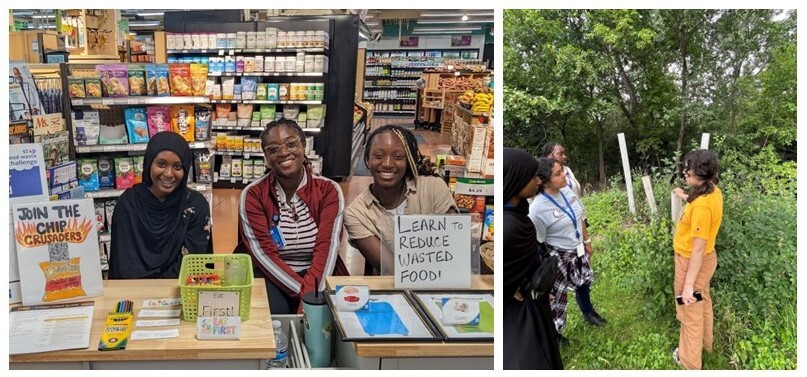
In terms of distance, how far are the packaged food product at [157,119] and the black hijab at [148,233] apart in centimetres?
50

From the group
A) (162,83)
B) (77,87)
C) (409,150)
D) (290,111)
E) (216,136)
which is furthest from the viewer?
(290,111)

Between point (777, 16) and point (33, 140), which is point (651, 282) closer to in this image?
point (777, 16)

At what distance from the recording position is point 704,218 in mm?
2197

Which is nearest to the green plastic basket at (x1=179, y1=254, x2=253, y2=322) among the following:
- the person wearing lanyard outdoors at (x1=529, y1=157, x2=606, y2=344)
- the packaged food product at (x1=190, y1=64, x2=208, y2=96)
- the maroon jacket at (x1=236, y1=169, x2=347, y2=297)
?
the maroon jacket at (x1=236, y1=169, x2=347, y2=297)

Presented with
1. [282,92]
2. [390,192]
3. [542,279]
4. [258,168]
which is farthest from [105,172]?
[542,279]

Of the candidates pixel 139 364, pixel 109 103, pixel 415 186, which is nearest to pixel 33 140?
pixel 109 103

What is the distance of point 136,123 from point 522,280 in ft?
8.10

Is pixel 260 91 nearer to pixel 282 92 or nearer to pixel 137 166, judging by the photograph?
pixel 282 92

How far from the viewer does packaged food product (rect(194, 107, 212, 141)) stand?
3625 mm

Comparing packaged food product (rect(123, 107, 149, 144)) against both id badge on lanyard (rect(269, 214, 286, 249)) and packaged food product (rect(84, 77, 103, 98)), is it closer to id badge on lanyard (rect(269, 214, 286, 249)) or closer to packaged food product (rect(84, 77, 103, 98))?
packaged food product (rect(84, 77, 103, 98))

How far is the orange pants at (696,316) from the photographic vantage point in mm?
2262

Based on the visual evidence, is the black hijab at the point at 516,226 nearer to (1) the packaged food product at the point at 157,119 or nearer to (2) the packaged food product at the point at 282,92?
(1) the packaged food product at the point at 157,119

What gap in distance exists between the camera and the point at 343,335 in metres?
2.06

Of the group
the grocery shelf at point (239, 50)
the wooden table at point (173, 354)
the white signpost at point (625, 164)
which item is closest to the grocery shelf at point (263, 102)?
the grocery shelf at point (239, 50)
